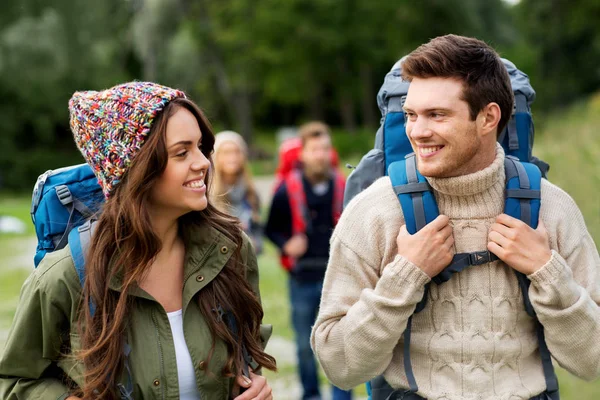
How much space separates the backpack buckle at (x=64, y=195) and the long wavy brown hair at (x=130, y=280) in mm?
156

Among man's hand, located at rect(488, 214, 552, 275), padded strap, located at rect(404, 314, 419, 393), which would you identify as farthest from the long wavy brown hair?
man's hand, located at rect(488, 214, 552, 275)

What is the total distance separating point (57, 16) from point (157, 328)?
32142 mm

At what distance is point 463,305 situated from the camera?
2.77m

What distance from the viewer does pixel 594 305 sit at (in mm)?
2754

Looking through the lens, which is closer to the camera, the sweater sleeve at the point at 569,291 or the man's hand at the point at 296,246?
the sweater sleeve at the point at 569,291

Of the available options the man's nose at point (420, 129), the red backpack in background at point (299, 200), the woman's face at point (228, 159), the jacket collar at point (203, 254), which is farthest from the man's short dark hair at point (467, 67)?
the woman's face at point (228, 159)

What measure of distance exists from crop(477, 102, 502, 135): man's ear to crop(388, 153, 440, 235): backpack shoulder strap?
28 centimetres

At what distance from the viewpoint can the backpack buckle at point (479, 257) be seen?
9.02ft

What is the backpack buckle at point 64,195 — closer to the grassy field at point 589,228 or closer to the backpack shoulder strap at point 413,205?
the backpack shoulder strap at point 413,205

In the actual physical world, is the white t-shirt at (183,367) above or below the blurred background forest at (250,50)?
below

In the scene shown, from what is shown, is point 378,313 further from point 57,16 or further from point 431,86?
point 57,16

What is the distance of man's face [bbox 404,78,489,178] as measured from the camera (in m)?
2.64

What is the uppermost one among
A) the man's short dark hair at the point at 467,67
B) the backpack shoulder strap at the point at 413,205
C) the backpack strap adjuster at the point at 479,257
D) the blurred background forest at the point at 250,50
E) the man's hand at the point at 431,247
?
the blurred background forest at the point at 250,50

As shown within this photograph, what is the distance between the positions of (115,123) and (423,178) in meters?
1.10
